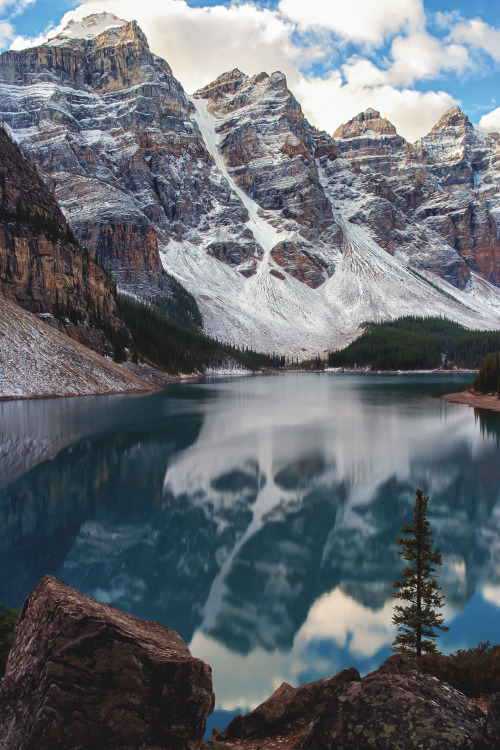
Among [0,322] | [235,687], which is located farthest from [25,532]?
[0,322]

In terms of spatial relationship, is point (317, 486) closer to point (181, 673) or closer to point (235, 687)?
point (235, 687)

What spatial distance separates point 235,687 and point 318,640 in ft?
8.46

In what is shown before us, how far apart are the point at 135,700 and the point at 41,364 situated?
62.5 meters

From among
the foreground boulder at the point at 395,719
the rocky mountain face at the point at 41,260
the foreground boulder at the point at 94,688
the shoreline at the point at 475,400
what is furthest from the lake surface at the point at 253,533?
the rocky mountain face at the point at 41,260

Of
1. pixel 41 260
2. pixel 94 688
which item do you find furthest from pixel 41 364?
pixel 94 688

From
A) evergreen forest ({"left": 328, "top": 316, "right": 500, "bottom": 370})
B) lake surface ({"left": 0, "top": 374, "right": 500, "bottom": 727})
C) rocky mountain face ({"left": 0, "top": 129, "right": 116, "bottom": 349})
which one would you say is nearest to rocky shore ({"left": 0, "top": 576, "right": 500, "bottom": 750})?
lake surface ({"left": 0, "top": 374, "right": 500, "bottom": 727})

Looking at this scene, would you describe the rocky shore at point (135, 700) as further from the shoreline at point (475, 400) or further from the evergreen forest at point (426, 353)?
the evergreen forest at point (426, 353)

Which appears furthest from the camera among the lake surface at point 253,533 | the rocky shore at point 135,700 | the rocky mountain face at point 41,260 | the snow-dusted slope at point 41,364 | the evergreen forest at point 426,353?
the evergreen forest at point 426,353

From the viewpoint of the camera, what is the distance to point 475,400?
2576 inches

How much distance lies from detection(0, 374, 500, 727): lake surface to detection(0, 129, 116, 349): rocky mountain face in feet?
167

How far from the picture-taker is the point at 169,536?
1714cm

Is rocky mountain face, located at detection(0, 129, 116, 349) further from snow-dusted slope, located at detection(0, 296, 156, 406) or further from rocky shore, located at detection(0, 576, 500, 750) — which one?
rocky shore, located at detection(0, 576, 500, 750)

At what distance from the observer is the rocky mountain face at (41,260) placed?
7981 cm

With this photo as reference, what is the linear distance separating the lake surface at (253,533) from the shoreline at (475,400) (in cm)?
2440
